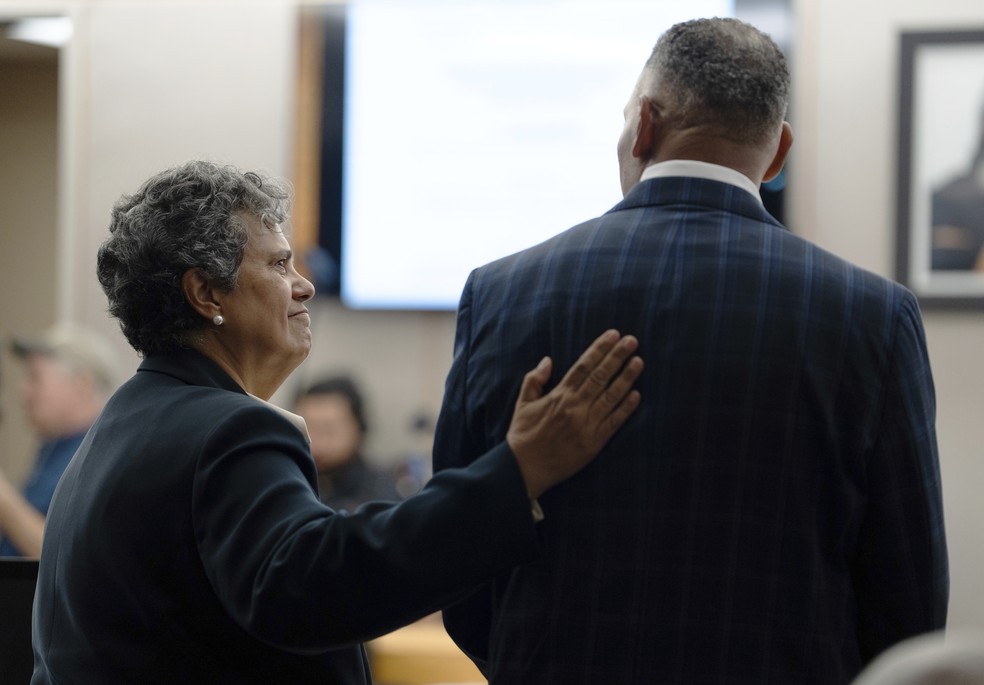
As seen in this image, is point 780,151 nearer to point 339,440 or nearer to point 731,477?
point 731,477

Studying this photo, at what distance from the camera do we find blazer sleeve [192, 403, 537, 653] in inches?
45.4

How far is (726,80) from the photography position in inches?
49.7

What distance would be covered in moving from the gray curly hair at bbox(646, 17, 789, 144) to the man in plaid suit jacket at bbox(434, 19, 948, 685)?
0.10 metres

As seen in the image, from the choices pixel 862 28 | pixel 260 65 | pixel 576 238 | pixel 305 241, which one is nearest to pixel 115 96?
pixel 260 65

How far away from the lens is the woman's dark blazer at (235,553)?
1.16 metres

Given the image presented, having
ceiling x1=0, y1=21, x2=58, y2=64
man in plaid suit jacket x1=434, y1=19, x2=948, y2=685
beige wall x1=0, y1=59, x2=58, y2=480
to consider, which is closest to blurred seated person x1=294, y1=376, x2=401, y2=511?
beige wall x1=0, y1=59, x2=58, y2=480

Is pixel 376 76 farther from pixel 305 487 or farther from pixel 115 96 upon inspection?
pixel 305 487

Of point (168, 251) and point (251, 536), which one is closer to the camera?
point (251, 536)

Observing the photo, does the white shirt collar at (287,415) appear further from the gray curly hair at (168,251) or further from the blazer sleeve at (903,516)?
the blazer sleeve at (903,516)

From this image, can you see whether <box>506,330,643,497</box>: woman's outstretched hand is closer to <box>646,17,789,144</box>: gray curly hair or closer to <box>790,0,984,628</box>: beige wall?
<box>646,17,789,144</box>: gray curly hair

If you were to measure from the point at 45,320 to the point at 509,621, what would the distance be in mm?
3634

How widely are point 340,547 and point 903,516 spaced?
0.56 meters

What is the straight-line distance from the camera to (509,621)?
1.23 meters

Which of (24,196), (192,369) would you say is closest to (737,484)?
(192,369)
